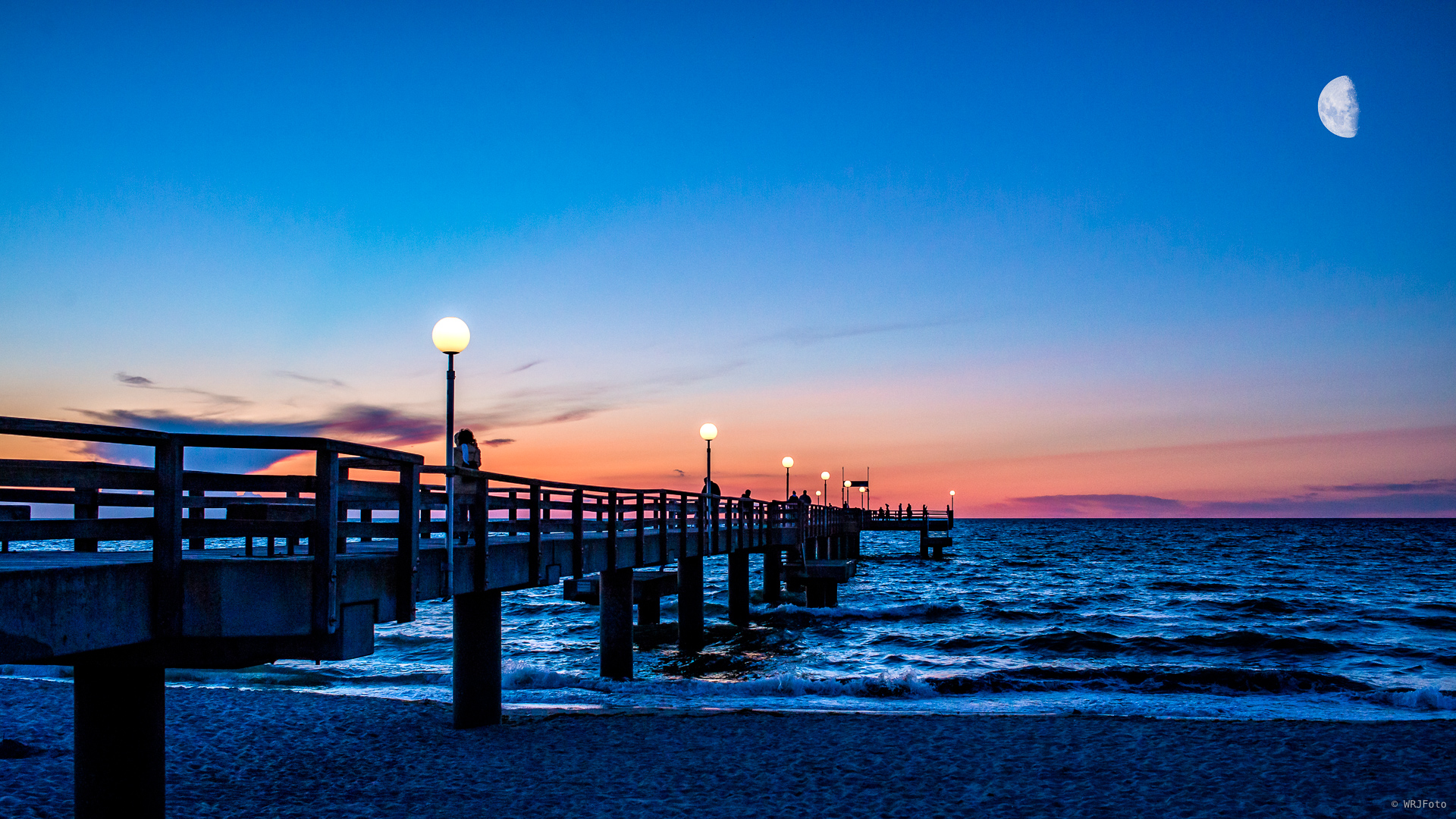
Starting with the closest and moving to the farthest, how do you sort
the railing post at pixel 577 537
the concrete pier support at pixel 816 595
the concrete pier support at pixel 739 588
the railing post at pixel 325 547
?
1. the railing post at pixel 325 547
2. the railing post at pixel 577 537
3. the concrete pier support at pixel 739 588
4. the concrete pier support at pixel 816 595

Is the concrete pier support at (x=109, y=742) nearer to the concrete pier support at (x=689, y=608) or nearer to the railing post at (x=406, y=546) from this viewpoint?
the railing post at (x=406, y=546)

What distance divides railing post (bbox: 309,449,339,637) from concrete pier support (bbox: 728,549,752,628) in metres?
23.6

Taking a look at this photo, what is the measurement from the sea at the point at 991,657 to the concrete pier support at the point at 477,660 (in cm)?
304

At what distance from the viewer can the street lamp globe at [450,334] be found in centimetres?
1009

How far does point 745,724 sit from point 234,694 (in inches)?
390

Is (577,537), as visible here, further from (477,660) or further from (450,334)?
(450,334)

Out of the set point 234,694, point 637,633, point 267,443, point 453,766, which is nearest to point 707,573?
point 637,633

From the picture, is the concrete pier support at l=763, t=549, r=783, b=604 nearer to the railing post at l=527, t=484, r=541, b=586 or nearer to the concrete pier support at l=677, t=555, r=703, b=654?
the concrete pier support at l=677, t=555, r=703, b=654

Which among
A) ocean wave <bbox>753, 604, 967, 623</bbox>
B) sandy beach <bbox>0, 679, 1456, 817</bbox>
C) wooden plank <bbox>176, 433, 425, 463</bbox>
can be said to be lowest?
ocean wave <bbox>753, 604, 967, 623</bbox>

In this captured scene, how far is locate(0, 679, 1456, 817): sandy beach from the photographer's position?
9.91 m

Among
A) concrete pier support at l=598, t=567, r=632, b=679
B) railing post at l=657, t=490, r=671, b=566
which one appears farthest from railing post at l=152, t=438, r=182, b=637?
railing post at l=657, t=490, r=671, b=566

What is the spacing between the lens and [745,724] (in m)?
14.3

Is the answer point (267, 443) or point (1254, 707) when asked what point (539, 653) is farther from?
point (267, 443)

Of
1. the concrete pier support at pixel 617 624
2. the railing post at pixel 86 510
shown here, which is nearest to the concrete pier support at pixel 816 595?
the concrete pier support at pixel 617 624
